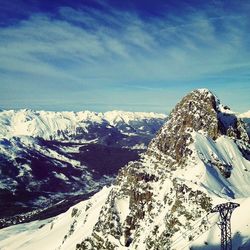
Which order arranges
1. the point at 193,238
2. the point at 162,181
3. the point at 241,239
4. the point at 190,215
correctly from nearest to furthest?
1. the point at 241,239
2. the point at 193,238
3. the point at 190,215
4. the point at 162,181

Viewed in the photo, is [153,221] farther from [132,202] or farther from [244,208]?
[244,208]

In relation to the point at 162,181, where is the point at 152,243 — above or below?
below

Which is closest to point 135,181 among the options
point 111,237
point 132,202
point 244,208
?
point 132,202

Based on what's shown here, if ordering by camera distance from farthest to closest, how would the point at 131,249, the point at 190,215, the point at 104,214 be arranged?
the point at 104,214
the point at 131,249
the point at 190,215

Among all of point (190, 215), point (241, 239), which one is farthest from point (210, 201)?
point (241, 239)

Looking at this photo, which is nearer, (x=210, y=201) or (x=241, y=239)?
(x=241, y=239)

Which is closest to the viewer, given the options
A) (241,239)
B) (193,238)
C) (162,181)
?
(241,239)

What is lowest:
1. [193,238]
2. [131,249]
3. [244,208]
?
[131,249]

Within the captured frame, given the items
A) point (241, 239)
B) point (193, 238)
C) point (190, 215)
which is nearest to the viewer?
point (241, 239)

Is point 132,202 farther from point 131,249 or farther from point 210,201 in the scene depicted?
point 210,201
